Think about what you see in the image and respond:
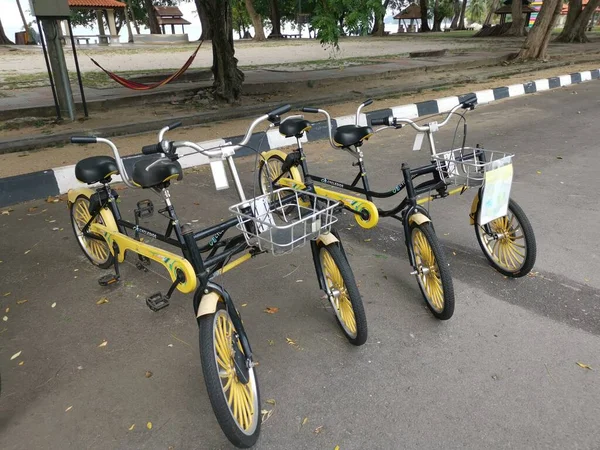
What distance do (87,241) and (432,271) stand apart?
2.48m

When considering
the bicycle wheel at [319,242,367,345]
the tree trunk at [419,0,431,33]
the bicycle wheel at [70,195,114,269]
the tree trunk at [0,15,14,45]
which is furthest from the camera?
the tree trunk at [419,0,431,33]

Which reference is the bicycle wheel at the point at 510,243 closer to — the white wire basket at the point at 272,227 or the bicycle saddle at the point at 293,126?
the white wire basket at the point at 272,227

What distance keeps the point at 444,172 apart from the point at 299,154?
116 cm

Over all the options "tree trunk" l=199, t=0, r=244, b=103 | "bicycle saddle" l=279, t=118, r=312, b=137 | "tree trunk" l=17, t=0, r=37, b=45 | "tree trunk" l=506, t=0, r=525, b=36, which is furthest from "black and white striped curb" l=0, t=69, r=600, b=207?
"tree trunk" l=17, t=0, r=37, b=45

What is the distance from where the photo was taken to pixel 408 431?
1.93 m

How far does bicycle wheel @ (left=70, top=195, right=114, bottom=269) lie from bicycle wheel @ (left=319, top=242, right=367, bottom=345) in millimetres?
1609

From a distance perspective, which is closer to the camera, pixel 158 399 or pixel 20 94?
pixel 158 399

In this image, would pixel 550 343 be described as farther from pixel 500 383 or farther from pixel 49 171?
pixel 49 171

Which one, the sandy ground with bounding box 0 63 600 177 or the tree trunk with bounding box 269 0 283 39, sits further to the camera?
the tree trunk with bounding box 269 0 283 39

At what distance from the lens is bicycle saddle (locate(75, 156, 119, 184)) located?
2.76 metres

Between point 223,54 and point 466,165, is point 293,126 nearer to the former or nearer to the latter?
point 466,165

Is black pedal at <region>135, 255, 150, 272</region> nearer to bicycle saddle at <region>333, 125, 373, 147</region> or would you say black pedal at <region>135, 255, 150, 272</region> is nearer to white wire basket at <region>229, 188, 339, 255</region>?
white wire basket at <region>229, 188, 339, 255</region>

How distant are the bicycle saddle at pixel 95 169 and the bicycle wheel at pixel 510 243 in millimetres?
2234

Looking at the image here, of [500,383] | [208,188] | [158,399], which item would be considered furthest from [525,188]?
[158,399]
